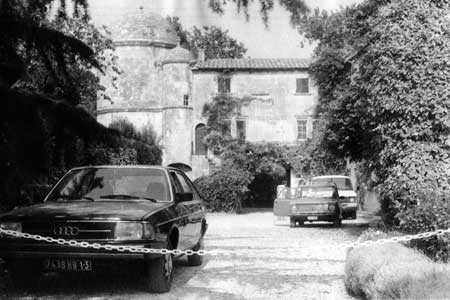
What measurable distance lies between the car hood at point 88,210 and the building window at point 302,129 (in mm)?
34590

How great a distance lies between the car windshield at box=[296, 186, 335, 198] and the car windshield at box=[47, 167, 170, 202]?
48.0 feet

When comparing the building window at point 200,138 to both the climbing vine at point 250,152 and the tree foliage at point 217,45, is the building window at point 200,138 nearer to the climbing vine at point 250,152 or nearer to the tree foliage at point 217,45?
the climbing vine at point 250,152

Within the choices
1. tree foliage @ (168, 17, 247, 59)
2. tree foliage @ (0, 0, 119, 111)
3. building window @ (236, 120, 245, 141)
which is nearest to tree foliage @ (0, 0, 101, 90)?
tree foliage @ (0, 0, 119, 111)

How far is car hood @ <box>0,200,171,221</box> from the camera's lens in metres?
7.28

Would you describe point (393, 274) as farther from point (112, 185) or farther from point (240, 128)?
point (240, 128)

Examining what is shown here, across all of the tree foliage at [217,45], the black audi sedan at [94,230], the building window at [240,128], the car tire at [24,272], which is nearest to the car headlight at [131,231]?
the black audi sedan at [94,230]

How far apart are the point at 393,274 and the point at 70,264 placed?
3743mm

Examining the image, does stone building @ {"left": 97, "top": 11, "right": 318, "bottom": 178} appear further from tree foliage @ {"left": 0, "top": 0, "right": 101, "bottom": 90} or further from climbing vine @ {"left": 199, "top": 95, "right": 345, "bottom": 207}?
tree foliage @ {"left": 0, "top": 0, "right": 101, "bottom": 90}

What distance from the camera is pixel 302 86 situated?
137 ft

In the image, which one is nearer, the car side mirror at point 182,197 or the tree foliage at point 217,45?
the car side mirror at point 182,197

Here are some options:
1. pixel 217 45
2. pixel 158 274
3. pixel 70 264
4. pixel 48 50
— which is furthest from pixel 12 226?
pixel 217 45

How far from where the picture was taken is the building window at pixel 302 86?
41562 mm

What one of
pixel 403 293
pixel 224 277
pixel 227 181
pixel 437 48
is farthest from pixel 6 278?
pixel 227 181

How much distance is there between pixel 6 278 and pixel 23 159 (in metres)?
5.36
